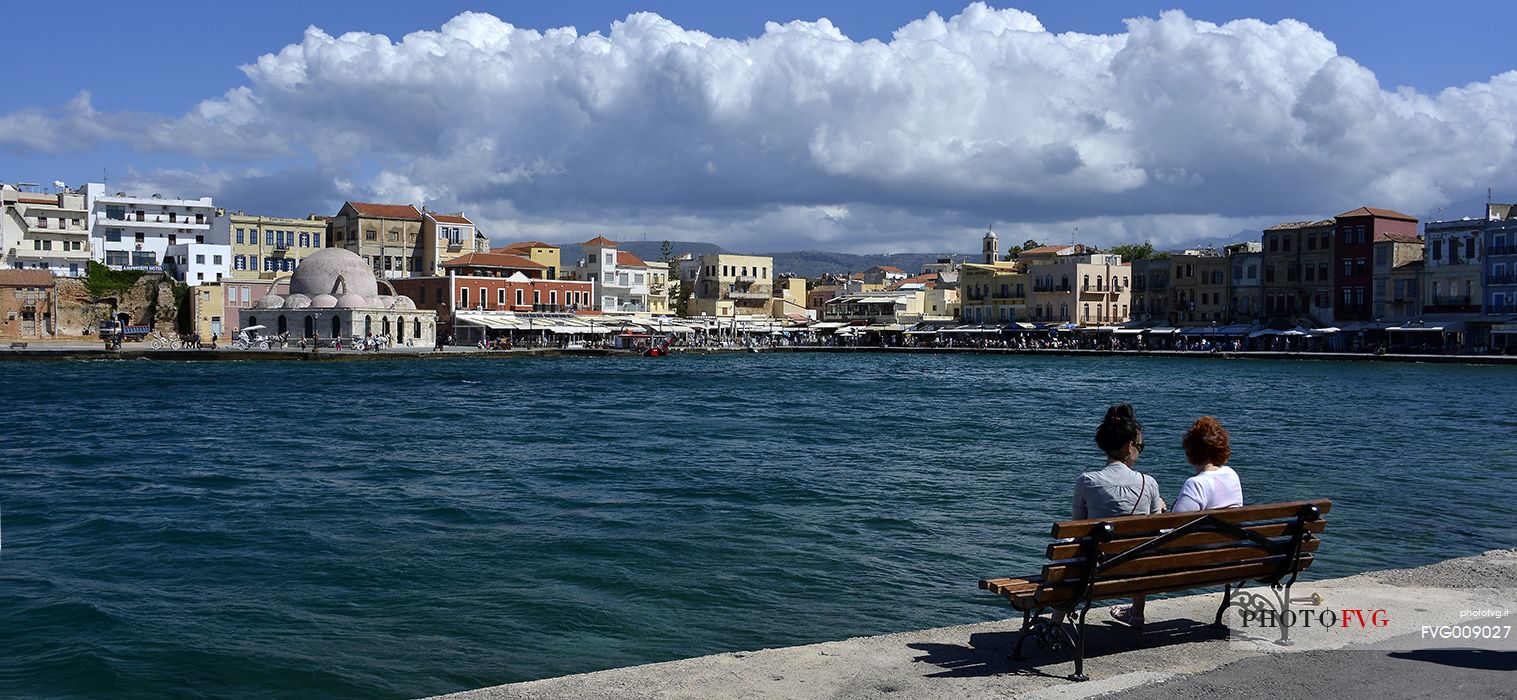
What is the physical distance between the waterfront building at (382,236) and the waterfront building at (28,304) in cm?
2115

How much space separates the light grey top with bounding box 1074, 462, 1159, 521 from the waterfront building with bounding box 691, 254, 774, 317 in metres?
98.1

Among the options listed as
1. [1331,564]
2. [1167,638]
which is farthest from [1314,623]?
[1331,564]

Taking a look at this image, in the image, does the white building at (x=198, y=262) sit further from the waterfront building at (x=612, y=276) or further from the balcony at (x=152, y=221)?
the waterfront building at (x=612, y=276)

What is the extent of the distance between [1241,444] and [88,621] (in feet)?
64.3

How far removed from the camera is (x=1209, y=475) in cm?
668

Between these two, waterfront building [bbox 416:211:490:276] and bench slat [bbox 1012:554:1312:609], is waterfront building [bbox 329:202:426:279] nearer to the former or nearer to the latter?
waterfront building [bbox 416:211:490:276]

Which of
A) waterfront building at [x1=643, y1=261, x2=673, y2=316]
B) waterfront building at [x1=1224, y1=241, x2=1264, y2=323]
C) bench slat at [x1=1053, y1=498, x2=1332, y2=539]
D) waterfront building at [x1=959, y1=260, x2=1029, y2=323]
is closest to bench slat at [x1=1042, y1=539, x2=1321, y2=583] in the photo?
bench slat at [x1=1053, y1=498, x2=1332, y2=539]

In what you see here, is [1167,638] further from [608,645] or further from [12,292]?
[12,292]

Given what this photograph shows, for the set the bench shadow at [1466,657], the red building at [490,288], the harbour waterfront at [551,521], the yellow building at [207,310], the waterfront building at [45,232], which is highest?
the waterfront building at [45,232]

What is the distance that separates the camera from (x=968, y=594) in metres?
9.94

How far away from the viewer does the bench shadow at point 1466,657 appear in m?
5.81

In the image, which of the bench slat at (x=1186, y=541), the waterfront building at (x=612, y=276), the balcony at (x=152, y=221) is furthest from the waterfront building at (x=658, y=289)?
the bench slat at (x=1186, y=541)

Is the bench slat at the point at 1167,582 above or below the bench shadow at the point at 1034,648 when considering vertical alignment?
above

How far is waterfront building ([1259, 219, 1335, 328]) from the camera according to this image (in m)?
71.0
